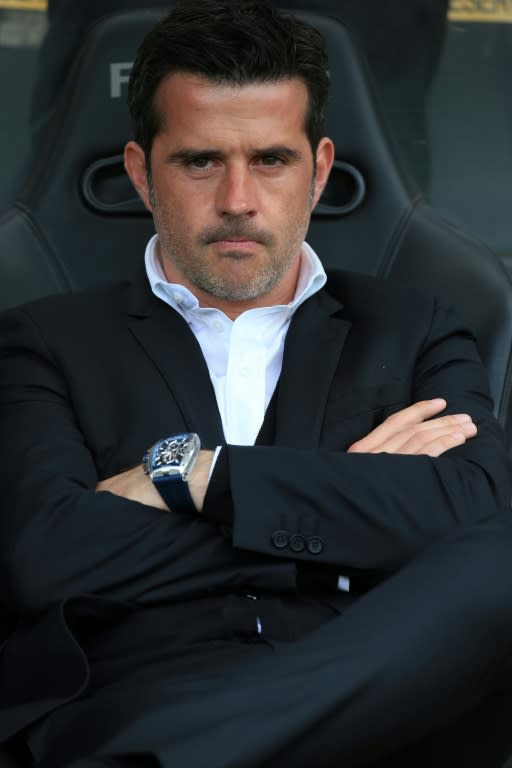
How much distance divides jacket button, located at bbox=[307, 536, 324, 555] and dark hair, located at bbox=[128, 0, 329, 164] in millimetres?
715

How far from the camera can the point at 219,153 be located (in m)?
2.05

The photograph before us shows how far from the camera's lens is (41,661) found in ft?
5.54

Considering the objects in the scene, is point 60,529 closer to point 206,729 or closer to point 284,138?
point 206,729

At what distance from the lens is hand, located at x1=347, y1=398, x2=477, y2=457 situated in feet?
6.28

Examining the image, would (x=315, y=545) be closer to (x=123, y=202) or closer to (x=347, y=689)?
(x=347, y=689)

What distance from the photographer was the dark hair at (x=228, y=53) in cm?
206

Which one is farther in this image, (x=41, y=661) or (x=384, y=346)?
(x=384, y=346)

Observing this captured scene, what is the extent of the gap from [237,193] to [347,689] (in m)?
0.83

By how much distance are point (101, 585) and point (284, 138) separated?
759mm

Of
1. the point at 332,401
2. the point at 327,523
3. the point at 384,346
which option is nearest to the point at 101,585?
the point at 327,523

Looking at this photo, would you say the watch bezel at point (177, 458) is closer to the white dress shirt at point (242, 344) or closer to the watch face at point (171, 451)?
the watch face at point (171, 451)

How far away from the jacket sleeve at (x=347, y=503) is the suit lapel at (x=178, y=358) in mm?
209

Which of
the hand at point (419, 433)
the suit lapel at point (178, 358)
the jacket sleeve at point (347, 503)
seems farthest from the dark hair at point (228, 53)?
the jacket sleeve at point (347, 503)

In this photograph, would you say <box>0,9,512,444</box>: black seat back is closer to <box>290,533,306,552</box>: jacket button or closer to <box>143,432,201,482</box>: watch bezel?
<box>143,432,201,482</box>: watch bezel
